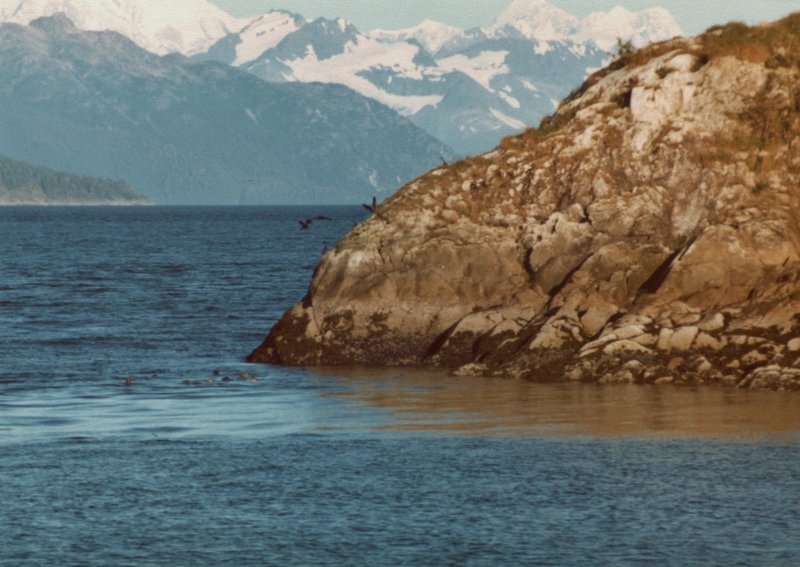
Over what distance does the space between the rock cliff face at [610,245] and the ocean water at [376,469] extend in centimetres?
198

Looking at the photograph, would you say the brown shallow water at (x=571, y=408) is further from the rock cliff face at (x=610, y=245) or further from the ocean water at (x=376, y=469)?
the rock cliff face at (x=610, y=245)

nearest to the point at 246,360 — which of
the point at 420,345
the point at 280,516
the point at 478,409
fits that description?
the point at 420,345

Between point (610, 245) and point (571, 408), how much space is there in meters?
11.1

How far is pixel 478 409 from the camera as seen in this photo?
129 ft

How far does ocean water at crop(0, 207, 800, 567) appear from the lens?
81.5 ft

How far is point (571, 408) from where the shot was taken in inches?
1535

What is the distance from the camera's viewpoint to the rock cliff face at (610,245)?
44312mm

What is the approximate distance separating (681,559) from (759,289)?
905 inches

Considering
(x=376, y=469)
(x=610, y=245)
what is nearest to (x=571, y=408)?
(x=376, y=469)

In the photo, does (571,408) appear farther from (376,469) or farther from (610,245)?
(610,245)

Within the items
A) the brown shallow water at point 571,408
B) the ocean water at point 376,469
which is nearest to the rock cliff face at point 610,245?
the brown shallow water at point 571,408

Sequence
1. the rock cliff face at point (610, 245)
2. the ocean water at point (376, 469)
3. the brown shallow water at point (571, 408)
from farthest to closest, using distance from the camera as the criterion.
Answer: the rock cliff face at point (610, 245) < the brown shallow water at point (571, 408) < the ocean water at point (376, 469)

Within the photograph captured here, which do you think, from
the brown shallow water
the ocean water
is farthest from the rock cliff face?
the ocean water

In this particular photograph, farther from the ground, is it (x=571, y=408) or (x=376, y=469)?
(x=571, y=408)
